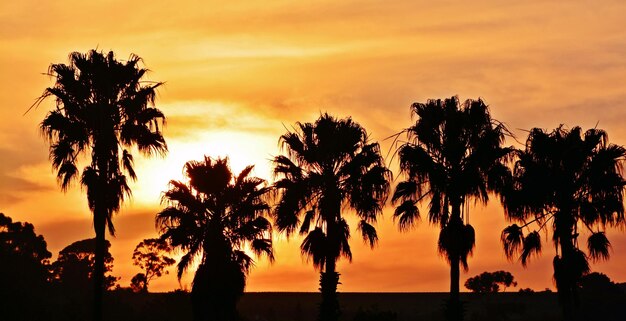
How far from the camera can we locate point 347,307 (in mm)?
170250

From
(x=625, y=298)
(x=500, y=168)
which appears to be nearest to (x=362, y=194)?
(x=500, y=168)

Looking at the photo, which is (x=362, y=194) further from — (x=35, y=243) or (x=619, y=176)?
(x=35, y=243)

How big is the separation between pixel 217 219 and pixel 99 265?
392 inches

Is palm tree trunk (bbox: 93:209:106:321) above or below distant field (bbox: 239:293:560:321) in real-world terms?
below

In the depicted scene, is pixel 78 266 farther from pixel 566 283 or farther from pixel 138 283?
pixel 566 283

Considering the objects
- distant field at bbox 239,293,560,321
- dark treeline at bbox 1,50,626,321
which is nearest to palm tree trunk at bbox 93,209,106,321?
dark treeline at bbox 1,50,626,321

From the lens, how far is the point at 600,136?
211 feet

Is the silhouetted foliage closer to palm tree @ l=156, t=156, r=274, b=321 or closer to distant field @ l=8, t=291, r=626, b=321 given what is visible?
distant field @ l=8, t=291, r=626, b=321

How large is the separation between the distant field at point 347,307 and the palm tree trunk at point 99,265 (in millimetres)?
19558

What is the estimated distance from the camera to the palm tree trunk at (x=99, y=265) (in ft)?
189

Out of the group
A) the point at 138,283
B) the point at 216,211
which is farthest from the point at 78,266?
the point at 216,211

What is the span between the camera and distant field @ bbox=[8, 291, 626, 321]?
92869 millimetres

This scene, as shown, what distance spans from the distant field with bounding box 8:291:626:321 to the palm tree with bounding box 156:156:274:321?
403 inches

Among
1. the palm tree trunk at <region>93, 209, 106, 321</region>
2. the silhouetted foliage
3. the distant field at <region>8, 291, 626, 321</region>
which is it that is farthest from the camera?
the distant field at <region>8, 291, 626, 321</region>
